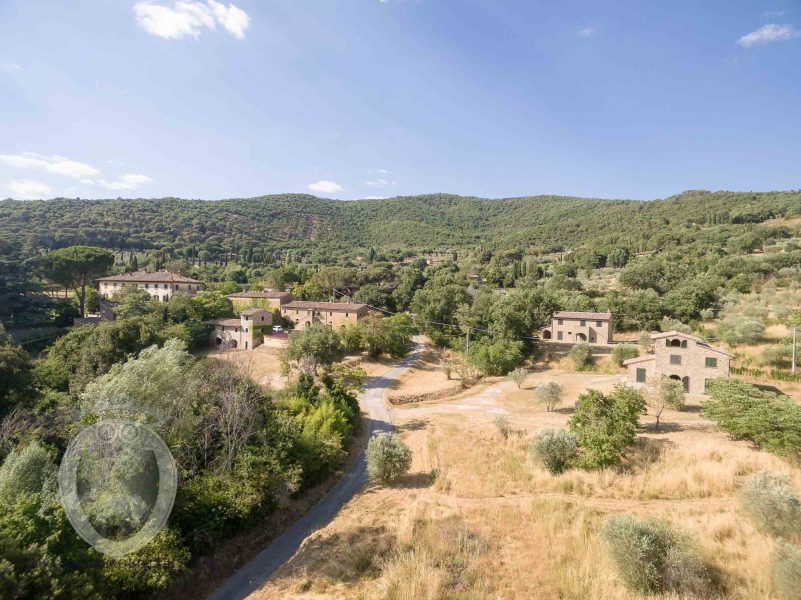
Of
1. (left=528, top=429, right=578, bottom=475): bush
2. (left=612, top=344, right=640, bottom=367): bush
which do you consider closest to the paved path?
(left=528, top=429, right=578, bottom=475): bush

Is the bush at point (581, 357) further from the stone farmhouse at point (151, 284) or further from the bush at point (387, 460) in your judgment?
the stone farmhouse at point (151, 284)

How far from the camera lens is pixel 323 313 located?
48.8m

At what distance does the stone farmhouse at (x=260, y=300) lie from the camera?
171 feet

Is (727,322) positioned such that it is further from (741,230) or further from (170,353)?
(741,230)

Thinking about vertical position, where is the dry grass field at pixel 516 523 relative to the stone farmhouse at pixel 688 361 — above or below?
below

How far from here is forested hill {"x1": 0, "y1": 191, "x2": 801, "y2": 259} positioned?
92062 millimetres

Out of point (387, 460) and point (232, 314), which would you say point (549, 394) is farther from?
point (232, 314)

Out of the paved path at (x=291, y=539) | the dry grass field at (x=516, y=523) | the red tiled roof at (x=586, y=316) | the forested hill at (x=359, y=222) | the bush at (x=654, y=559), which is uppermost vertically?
the forested hill at (x=359, y=222)

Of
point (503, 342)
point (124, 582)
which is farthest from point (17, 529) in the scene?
point (503, 342)

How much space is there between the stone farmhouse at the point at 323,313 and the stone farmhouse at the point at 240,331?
485cm

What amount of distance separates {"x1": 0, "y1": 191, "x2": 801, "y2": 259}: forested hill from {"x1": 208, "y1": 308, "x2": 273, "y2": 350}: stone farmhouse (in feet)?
144

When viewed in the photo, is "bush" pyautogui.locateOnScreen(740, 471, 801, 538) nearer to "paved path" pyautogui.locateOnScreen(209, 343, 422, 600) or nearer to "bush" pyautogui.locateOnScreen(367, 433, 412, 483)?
"bush" pyautogui.locateOnScreen(367, 433, 412, 483)

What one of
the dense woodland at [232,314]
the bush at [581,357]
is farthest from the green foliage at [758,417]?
the dense woodland at [232,314]

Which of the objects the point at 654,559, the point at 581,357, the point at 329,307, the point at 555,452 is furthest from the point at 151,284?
the point at 654,559
